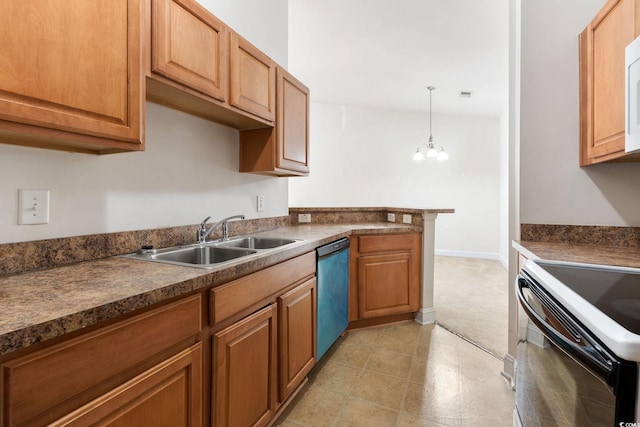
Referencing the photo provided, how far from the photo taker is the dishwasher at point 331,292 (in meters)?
1.97

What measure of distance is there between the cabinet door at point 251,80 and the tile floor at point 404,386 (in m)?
1.73

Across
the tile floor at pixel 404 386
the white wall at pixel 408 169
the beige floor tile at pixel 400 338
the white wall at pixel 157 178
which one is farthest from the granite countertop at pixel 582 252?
the white wall at pixel 408 169

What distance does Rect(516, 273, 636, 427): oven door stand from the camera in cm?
63

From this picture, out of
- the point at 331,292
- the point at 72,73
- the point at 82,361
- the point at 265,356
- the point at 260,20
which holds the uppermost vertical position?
the point at 260,20

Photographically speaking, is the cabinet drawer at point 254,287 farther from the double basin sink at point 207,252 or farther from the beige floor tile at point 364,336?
the beige floor tile at point 364,336

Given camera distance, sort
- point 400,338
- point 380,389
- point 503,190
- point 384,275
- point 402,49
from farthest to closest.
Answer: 1. point 503,190
2. point 402,49
3. point 384,275
4. point 400,338
5. point 380,389

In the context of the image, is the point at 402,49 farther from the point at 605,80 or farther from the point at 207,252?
the point at 207,252

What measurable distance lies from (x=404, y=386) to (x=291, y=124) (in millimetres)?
1912

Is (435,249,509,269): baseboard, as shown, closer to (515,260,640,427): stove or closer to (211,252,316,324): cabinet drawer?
(515,260,640,427): stove

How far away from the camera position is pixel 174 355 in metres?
0.95

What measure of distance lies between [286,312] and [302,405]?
0.61 metres

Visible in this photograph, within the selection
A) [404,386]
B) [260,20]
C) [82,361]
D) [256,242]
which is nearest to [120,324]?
[82,361]

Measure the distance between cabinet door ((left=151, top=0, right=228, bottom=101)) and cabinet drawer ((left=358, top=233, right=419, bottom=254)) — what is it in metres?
1.56

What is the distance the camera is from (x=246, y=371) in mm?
1258
